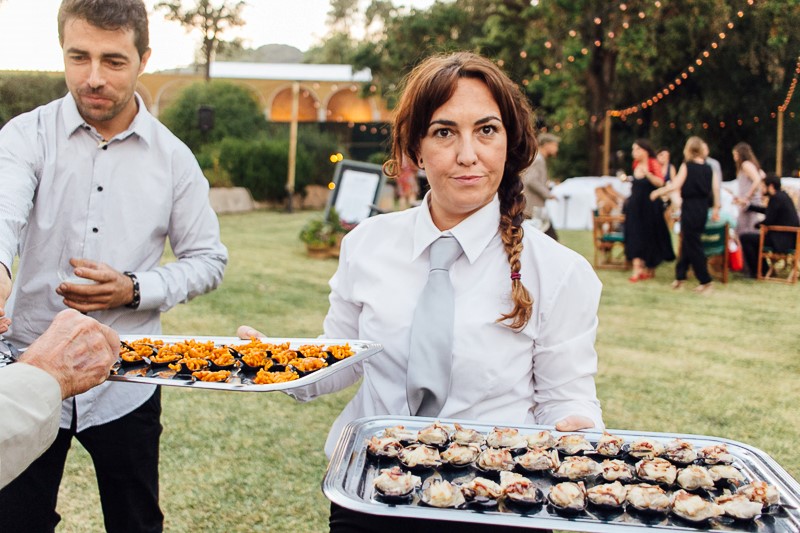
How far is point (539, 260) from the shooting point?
6.60 feet

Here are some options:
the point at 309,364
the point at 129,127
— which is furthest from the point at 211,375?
the point at 129,127

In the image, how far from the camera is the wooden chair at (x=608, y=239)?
12.1 m

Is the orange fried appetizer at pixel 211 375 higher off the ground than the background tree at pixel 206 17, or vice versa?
the background tree at pixel 206 17

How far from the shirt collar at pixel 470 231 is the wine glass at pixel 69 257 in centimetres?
106

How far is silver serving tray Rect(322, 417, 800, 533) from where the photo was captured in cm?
134

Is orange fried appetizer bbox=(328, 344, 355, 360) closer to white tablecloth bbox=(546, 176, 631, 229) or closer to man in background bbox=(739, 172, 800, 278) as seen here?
man in background bbox=(739, 172, 800, 278)

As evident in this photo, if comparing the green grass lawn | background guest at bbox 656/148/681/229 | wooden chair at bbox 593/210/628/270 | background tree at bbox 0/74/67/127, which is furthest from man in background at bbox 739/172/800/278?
background tree at bbox 0/74/67/127

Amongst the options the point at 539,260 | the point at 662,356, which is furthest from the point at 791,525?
the point at 662,356

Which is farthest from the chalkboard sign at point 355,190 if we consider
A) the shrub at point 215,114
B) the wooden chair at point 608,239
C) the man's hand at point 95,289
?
the shrub at point 215,114

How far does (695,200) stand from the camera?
10.1m

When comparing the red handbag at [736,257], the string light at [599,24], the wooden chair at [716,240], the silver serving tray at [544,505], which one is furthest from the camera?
the string light at [599,24]

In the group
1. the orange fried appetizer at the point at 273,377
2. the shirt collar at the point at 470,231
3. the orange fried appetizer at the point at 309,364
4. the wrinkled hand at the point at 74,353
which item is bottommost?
the orange fried appetizer at the point at 273,377

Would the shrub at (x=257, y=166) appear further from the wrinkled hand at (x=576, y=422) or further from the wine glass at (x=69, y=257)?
the wrinkled hand at (x=576, y=422)

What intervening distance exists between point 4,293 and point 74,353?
374 mm
